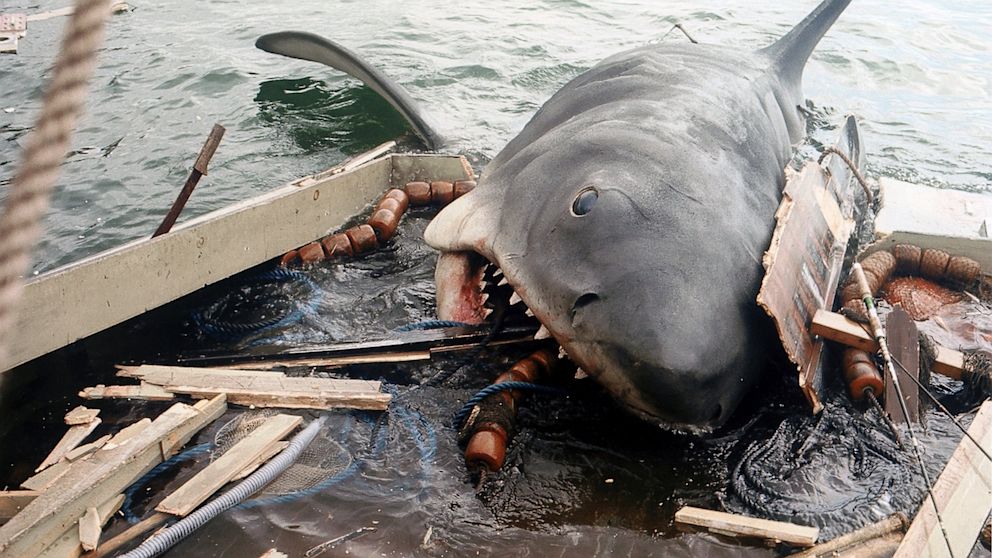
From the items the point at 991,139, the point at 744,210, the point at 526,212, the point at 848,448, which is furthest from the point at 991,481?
the point at 991,139

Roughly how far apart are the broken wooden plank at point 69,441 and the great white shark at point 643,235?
2260 mm

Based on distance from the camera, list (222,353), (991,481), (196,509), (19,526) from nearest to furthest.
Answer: (19,526) < (196,509) < (991,481) < (222,353)

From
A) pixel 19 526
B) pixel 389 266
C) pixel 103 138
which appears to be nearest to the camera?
pixel 19 526

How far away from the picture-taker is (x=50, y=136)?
1.12 metres

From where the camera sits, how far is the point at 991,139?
11406 mm

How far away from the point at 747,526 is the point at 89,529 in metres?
3.08

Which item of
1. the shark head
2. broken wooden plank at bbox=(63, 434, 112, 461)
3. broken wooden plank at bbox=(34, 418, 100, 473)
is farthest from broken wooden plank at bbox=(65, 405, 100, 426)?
the shark head

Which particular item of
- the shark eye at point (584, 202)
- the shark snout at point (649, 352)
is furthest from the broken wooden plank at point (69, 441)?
the shark eye at point (584, 202)

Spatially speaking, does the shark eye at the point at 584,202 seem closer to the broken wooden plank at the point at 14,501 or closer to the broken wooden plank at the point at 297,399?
the broken wooden plank at the point at 297,399

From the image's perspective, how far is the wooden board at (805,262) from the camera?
4656 millimetres

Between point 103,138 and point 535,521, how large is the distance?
25.7ft

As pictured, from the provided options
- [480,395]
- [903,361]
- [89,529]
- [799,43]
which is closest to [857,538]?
[903,361]

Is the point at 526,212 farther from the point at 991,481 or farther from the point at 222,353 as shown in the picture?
the point at 991,481

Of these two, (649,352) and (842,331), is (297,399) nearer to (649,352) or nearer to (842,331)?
(649,352)
